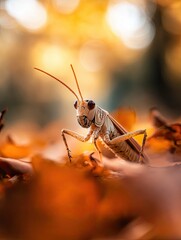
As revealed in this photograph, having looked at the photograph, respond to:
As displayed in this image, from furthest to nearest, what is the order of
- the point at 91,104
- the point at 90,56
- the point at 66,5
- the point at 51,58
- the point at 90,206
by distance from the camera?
the point at 90,56
the point at 51,58
the point at 66,5
the point at 91,104
the point at 90,206

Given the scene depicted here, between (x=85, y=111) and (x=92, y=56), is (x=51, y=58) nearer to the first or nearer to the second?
(x=92, y=56)

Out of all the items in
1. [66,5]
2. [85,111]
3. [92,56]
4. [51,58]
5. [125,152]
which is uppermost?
[92,56]

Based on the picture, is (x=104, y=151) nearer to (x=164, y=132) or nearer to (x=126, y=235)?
(x=164, y=132)

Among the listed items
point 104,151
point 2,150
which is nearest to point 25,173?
point 2,150

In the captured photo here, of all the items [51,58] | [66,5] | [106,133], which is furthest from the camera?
[51,58]

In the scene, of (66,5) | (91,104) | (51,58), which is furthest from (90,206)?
(51,58)

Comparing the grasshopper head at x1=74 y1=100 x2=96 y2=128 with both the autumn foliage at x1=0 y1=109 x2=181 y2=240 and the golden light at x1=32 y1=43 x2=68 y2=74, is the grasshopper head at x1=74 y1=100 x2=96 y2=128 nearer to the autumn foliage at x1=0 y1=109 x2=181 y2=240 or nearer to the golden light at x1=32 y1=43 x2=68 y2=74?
the autumn foliage at x1=0 y1=109 x2=181 y2=240

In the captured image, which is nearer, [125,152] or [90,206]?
[90,206]
